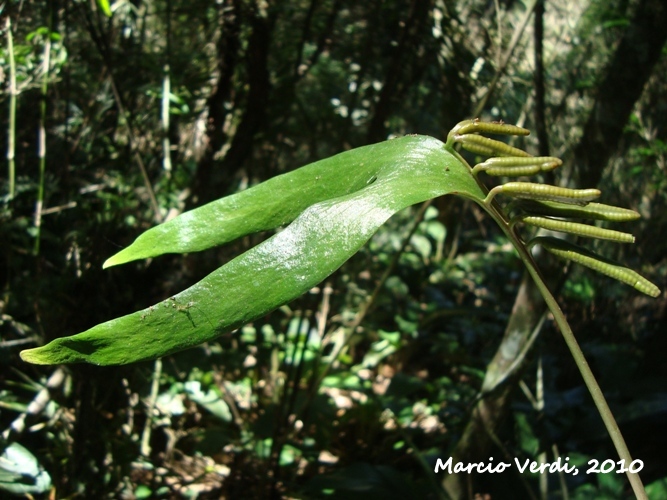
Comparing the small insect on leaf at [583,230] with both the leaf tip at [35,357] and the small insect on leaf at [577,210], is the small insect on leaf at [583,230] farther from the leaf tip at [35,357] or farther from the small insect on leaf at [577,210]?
the leaf tip at [35,357]

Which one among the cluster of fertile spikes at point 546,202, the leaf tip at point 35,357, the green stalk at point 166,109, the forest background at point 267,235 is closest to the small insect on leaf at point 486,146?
the cluster of fertile spikes at point 546,202

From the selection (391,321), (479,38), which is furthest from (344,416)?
(479,38)

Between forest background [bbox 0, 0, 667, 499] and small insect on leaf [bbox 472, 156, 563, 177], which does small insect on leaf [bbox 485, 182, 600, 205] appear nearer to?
small insect on leaf [bbox 472, 156, 563, 177]

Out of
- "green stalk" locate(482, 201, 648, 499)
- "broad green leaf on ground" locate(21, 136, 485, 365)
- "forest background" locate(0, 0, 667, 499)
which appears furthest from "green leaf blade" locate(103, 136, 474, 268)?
"forest background" locate(0, 0, 667, 499)

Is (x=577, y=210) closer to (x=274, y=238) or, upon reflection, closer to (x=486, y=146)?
(x=486, y=146)

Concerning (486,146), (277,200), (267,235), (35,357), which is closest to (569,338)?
(486,146)

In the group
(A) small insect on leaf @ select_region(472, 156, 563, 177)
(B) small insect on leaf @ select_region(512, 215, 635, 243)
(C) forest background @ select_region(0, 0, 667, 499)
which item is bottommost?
(C) forest background @ select_region(0, 0, 667, 499)

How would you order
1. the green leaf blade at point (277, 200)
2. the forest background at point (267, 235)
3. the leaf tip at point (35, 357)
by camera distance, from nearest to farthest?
the leaf tip at point (35, 357), the green leaf blade at point (277, 200), the forest background at point (267, 235)
